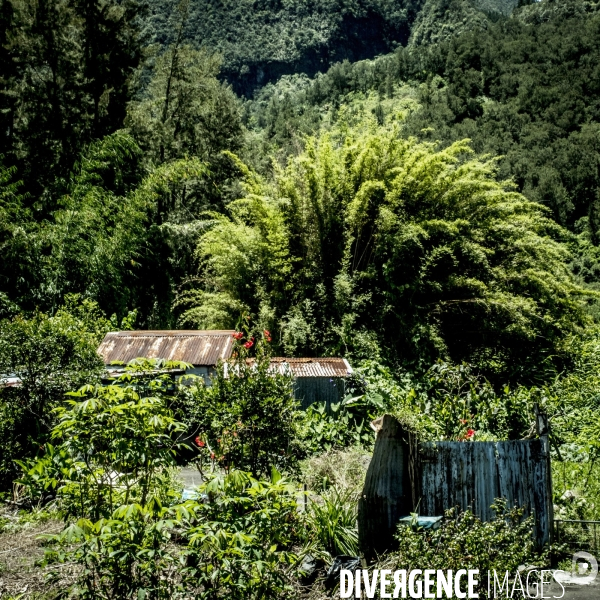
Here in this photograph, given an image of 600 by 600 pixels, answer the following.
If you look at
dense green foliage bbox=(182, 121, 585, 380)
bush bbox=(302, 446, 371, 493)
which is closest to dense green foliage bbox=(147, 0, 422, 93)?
dense green foliage bbox=(182, 121, 585, 380)

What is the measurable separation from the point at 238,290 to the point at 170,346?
2.46 meters

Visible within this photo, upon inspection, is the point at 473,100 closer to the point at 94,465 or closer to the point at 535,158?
the point at 535,158

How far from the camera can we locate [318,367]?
7934 mm

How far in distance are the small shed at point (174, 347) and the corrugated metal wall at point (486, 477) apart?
3.82 meters

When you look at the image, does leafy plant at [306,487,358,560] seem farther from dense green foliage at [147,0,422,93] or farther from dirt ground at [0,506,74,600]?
dense green foliage at [147,0,422,93]

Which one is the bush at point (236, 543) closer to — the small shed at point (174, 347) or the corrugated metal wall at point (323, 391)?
the corrugated metal wall at point (323, 391)

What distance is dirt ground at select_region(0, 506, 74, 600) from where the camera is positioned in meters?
3.71

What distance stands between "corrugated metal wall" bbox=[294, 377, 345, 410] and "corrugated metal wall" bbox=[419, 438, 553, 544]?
3.16 m

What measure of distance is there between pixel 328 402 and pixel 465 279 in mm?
3421

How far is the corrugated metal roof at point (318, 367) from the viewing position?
768 cm

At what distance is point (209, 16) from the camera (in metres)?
83.2

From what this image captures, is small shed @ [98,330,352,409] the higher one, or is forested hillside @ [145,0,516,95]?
forested hillside @ [145,0,516,95]

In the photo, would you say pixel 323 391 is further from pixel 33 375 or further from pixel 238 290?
pixel 33 375

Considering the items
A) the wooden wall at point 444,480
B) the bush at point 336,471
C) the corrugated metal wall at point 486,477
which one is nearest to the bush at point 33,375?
the bush at point 336,471
